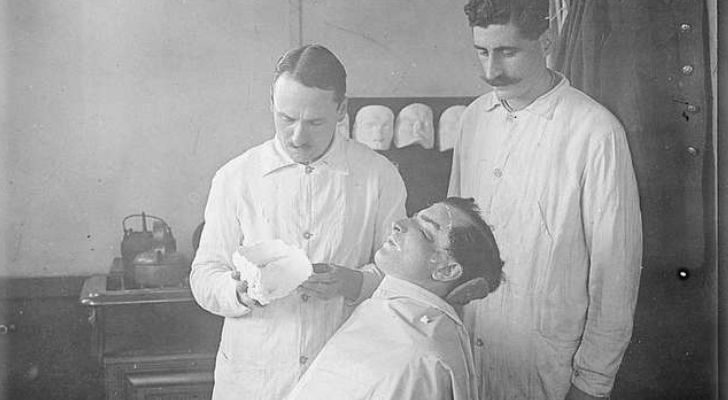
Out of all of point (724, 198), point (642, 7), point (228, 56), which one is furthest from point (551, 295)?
point (228, 56)

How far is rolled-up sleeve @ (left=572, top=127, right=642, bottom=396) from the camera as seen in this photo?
6.63 ft

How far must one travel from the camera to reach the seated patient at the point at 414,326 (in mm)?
1866

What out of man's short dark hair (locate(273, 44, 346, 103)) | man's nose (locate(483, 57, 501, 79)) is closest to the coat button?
man's nose (locate(483, 57, 501, 79))

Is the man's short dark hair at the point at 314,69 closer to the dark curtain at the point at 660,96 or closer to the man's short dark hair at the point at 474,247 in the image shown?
the man's short dark hair at the point at 474,247

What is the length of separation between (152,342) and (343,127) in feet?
2.29

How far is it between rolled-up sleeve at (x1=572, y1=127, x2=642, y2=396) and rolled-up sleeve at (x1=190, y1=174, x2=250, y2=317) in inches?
34.0

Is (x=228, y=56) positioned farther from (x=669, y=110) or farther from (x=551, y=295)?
(x=669, y=110)

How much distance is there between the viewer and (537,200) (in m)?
2.01

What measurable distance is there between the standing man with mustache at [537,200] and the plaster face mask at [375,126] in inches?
7.3

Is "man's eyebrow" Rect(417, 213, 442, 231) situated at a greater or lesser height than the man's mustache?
lesser

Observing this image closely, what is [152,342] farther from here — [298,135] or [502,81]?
[502,81]

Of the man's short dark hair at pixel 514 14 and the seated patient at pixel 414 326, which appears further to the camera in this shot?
the man's short dark hair at pixel 514 14

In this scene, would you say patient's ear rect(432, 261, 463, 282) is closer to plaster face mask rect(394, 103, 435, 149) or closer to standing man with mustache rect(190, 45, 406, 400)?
standing man with mustache rect(190, 45, 406, 400)

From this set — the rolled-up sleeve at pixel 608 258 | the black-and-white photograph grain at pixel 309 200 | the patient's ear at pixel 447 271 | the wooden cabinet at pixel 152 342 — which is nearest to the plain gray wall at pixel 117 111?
the black-and-white photograph grain at pixel 309 200
